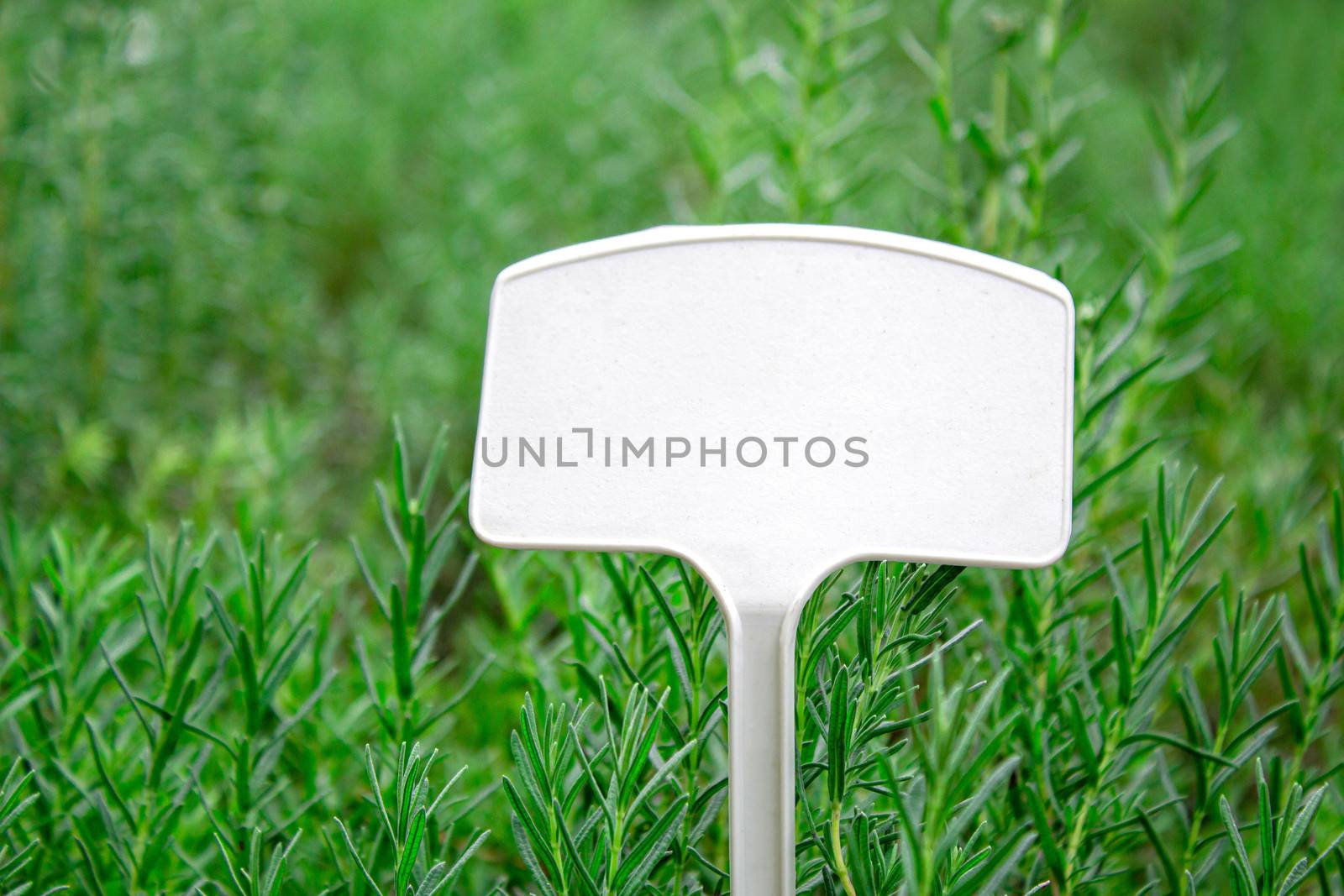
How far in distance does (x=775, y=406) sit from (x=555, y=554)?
51cm

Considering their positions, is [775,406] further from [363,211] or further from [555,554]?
[363,211]

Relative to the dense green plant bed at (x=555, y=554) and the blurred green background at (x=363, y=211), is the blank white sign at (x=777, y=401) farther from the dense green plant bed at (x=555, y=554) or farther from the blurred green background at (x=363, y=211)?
the blurred green background at (x=363, y=211)

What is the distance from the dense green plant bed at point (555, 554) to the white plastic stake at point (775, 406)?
56 mm

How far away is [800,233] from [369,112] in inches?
76.6

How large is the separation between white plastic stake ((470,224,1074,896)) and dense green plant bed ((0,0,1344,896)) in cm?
6

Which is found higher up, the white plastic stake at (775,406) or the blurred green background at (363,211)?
the blurred green background at (363,211)

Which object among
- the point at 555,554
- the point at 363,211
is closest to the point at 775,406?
the point at 555,554

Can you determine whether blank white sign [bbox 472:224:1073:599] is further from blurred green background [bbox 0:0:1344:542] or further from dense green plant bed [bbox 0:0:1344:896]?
blurred green background [bbox 0:0:1344:542]

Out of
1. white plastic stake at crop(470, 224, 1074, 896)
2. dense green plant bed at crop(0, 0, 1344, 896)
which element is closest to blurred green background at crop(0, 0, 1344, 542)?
dense green plant bed at crop(0, 0, 1344, 896)

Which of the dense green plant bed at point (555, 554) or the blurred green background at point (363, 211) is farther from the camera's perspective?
the blurred green background at point (363, 211)

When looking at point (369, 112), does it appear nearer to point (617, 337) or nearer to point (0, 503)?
point (0, 503)

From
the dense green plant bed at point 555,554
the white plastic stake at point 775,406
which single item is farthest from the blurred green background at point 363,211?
the white plastic stake at point 775,406

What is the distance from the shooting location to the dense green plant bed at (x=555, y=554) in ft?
2.08

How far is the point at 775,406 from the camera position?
0.57 m
